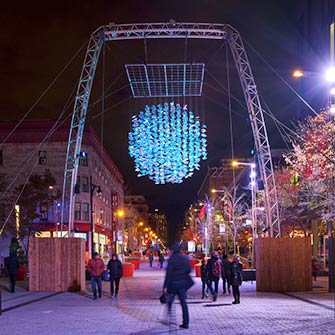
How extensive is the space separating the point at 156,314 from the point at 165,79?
49.3 feet

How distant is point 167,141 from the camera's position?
1245 inches

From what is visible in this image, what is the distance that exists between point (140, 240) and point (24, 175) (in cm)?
8814

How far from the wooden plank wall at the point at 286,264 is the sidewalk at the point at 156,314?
0.97 metres

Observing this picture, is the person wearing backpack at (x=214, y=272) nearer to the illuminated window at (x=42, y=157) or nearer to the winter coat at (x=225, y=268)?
the winter coat at (x=225, y=268)

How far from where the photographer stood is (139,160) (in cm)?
3362

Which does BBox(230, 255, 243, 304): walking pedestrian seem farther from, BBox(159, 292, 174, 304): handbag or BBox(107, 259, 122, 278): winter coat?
BBox(159, 292, 174, 304): handbag

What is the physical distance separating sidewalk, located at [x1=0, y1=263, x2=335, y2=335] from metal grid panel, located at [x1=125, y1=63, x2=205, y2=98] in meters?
10.5

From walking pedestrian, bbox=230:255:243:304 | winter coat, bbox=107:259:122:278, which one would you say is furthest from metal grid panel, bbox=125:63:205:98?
walking pedestrian, bbox=230:255:243:304

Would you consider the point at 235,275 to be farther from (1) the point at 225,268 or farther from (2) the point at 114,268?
(2) the point at 114,268

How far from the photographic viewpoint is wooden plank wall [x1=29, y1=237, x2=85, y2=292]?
24641 millimetres

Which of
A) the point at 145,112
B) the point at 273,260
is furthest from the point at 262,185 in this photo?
the point at 145,112

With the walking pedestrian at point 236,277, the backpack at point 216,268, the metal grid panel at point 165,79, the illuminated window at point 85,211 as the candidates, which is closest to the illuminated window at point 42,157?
the illuminated window at point 85,211

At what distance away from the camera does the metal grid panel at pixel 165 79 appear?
27672 mm

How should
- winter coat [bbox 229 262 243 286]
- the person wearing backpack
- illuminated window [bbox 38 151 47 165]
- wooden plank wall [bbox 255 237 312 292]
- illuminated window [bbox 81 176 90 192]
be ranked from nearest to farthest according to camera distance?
1. winter coat [bbox 229 262 243 286]
2. the person wearing backpack
3. wooden plank wall [bbox 255 237 312 292]
4. illuminated window [bbox 38 151 47 165]
5. illuminated window [bbox 81 176 90 192]
